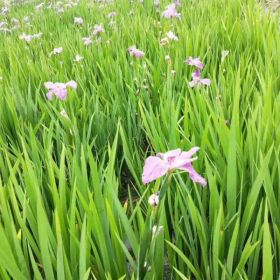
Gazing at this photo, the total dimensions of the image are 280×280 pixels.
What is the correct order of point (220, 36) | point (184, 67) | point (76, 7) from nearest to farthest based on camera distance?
point (184, 67), point (220, 36), point (76, 7)

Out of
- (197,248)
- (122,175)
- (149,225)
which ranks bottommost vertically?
(122,175)

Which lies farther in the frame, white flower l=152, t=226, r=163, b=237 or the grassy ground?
the grassy ground

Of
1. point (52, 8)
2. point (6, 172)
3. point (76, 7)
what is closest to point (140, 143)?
point (6, 172)

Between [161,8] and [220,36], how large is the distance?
1.31 metres

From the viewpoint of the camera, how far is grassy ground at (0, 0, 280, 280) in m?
0.78

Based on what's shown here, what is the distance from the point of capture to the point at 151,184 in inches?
41.5

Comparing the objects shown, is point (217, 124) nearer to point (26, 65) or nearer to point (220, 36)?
point (220, 36)

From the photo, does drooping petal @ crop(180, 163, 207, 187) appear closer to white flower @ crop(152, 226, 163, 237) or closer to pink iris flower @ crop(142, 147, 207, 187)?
pink iris flower @ crop(142, 147, 207, 187)

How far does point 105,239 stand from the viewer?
84cm

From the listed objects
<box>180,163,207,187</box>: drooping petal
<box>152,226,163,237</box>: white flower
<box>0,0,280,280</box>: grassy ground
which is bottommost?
<box>0,0,280,280</box>: grassy ground

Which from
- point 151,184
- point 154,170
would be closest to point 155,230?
point 154,170

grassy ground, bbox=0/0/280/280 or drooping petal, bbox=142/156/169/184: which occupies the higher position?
drooping petal, bbox=142/156/169/184

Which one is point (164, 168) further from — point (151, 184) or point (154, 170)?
point (151, 184)

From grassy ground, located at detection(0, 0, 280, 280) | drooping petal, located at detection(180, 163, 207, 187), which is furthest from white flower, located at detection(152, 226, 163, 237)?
drooping petal, located at detection(180, 163, 207, 187)
